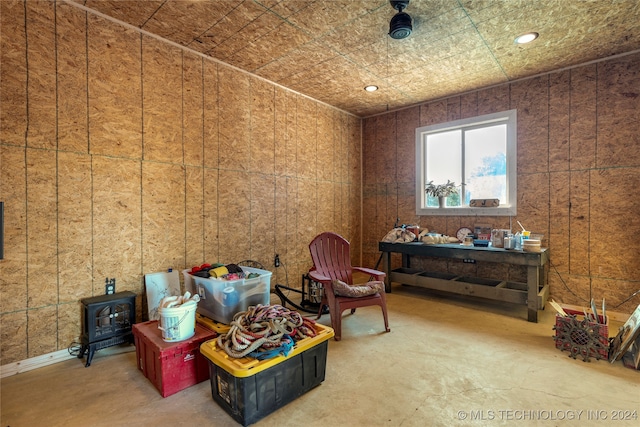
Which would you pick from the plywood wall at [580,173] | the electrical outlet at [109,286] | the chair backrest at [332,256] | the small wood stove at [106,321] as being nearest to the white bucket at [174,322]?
the small wood stove at [106,321]

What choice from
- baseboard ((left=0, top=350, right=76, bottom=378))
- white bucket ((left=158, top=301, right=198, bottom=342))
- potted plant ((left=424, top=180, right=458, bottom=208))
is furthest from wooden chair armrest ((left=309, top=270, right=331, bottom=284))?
potted plant ((left=424, top=180, right=458, bottom=208))

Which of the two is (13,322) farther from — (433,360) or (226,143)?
(433,360)

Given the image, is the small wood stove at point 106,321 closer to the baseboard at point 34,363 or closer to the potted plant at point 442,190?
the baseboard at point 34,363

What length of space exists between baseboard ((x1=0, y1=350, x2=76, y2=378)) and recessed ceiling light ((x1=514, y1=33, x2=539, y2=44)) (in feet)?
16.1

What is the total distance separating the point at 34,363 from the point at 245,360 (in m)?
1.88

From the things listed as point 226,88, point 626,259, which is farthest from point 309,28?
point 626,259

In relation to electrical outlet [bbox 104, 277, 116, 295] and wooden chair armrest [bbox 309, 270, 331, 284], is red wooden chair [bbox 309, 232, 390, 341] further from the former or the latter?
electrical outlet [bbox 104, 277, 116, 295]

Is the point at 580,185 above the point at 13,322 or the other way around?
above

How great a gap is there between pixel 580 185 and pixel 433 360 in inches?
113

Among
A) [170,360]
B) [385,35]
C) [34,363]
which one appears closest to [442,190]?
[385,35]

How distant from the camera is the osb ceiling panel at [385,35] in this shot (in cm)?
242

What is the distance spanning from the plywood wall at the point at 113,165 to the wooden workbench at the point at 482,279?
176 cm

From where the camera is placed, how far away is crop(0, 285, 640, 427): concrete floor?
1.69 metres

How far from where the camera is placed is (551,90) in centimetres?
360
